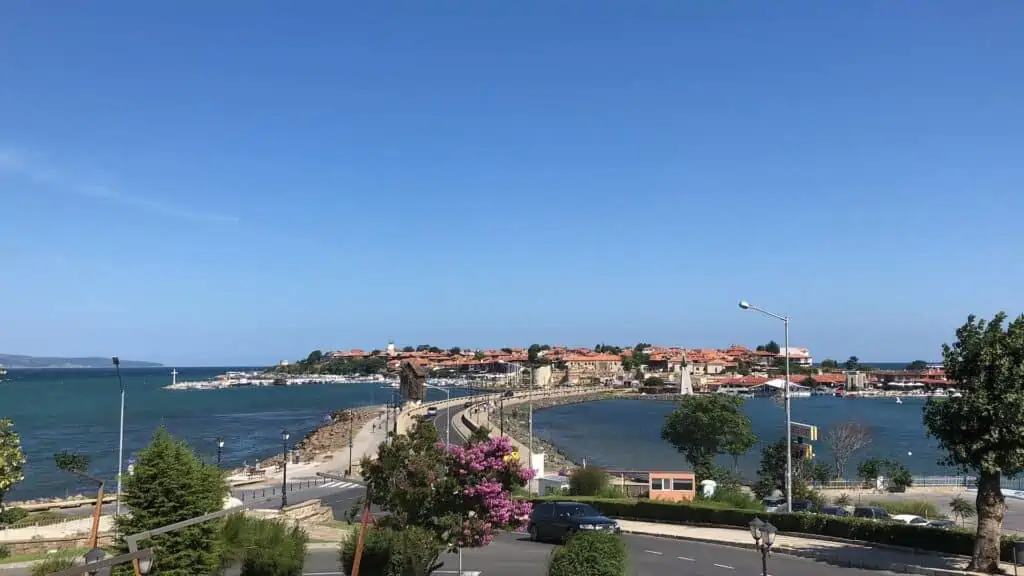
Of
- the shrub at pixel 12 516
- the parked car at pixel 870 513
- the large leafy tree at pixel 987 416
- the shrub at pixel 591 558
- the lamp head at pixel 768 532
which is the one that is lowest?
the shrub at pixel 12 516

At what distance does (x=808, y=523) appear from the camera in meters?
24.2

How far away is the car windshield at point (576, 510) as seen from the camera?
950 inches

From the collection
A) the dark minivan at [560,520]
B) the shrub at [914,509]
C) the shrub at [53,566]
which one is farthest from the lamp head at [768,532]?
the shrub at [914,509]

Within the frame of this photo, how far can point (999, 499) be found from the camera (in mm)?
18328

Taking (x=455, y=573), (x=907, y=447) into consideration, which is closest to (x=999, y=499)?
(x=455, y=573)

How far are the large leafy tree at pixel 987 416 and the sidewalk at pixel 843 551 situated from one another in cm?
117

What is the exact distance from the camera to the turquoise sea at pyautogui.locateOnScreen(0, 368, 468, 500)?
70806 millimetres

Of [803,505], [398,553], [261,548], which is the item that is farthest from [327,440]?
[398,553]

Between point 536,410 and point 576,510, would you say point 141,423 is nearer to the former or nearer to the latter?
point 536,410

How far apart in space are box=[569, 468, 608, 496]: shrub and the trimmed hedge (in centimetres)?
290

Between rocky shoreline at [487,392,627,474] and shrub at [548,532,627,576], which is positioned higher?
shrub at [548,532,627,576]

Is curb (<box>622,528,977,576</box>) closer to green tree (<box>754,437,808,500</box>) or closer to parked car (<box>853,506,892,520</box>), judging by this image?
parked car (<box>853,506,892,520</box>)

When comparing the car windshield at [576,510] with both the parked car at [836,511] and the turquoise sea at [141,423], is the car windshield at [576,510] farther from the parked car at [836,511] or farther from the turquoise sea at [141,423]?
the turquoise sea at [141,423]

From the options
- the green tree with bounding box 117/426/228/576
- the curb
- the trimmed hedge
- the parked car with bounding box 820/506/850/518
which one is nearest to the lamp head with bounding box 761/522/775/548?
the curb
